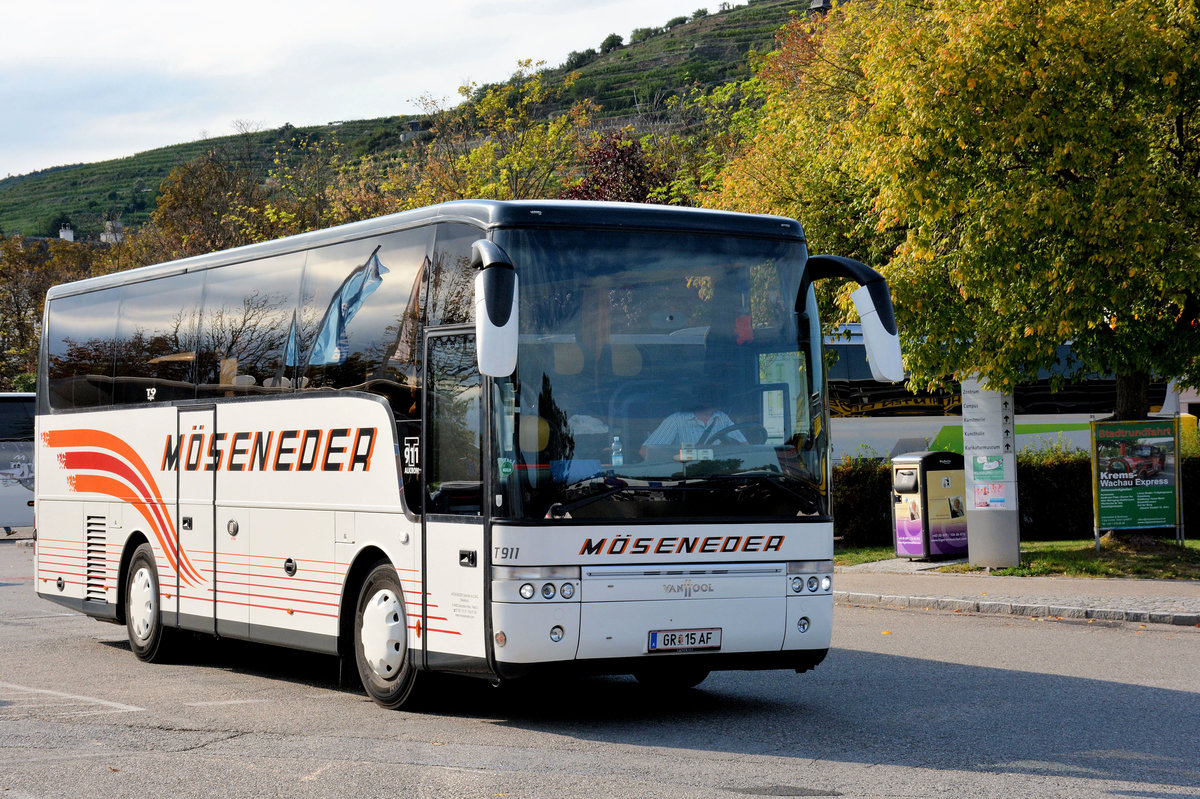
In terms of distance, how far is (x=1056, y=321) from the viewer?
57.1 ft

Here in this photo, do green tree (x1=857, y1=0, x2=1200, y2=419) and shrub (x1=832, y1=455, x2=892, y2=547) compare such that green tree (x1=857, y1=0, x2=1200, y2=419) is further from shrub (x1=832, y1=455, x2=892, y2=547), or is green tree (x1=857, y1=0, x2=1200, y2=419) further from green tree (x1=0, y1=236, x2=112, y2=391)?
green tree (x1=0, y1=236, x2=112, y2=391)

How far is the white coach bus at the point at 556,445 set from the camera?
27.8 ft

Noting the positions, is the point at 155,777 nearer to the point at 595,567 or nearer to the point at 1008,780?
the point at 595,567

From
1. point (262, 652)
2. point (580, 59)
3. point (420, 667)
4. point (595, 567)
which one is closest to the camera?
point (595, 567)

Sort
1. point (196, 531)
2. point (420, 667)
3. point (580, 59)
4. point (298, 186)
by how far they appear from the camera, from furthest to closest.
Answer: point (580, 59) < point (298, 186) < point (196, 531) < point (420, 667)

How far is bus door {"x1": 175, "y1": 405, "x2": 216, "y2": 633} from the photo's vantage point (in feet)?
39.1

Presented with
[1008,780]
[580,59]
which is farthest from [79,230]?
[1008,780]

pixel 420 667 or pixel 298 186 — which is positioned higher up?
pixel 298 186

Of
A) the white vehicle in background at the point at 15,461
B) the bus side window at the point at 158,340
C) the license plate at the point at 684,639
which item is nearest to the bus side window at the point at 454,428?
the license plate at the point at 684,639

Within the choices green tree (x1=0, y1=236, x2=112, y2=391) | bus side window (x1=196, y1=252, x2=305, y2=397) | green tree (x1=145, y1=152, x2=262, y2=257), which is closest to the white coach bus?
bus side window (x1=196, y1=252, x2=305, y2=397)

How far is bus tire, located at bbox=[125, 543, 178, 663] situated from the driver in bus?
6155mm

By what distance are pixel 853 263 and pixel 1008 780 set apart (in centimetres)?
363

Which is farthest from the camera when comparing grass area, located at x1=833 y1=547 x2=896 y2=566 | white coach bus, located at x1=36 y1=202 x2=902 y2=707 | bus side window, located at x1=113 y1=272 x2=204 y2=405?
grass area, located at x1=833 y1=547 x2=896 y2=566

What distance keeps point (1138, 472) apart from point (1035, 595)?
4471mm
